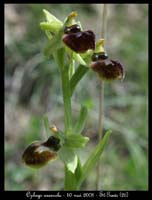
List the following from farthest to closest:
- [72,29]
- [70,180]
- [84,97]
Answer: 1. [84,97]
2. [70,180]
3. [72,29]

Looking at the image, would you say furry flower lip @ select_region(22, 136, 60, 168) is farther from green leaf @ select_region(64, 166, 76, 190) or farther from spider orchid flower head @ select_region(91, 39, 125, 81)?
spider orchid flower head @ select_region(91, 39, 125, 81)

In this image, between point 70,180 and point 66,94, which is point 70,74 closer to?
point 66,94

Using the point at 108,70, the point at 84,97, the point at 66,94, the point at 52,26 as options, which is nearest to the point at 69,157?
the point at 66,94

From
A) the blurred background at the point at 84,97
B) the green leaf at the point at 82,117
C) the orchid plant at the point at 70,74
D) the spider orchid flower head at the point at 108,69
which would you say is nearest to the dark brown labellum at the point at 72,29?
the orchid plant at the point at 70,74

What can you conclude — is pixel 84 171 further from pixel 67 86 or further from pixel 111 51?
pixel 111 51

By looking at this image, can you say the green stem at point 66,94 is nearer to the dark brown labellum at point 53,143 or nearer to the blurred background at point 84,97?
the dark brown labellum at point 53,143

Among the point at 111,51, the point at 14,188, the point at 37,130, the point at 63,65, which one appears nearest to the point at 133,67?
the point at 111,51
